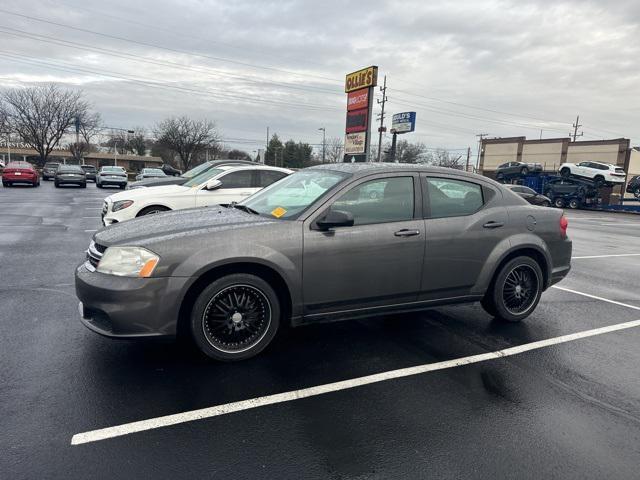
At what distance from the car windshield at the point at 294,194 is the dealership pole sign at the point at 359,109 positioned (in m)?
19.7

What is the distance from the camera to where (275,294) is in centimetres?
387

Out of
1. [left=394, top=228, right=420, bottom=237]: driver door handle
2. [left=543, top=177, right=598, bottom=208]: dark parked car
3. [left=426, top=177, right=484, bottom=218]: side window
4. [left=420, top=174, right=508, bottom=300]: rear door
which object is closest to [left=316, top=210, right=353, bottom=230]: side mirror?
[left=394, top=228, right=420, bottom=237]: driver door handle

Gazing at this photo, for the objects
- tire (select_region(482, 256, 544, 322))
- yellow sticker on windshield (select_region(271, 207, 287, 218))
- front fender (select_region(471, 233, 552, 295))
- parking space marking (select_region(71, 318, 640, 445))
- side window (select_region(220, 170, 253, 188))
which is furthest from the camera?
side window (select_region(220, 170, 253, 188))

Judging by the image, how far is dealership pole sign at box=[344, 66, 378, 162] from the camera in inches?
966

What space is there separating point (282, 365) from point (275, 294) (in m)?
0.59

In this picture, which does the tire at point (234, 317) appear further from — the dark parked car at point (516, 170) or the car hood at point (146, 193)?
the dark parked car at point (516, 170)

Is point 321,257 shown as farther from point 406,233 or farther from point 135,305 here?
point 135,305

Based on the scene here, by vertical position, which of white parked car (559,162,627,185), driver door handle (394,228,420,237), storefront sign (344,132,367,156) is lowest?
driver door handle (394,228,420,237)

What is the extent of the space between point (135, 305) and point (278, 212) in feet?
4.86

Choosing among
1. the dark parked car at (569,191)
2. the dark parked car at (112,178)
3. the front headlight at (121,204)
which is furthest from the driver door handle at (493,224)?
the dark parked car at (569,191)

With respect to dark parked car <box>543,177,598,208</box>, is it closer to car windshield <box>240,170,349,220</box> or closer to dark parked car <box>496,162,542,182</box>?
dark parked car <box>496,162,542,182</box>

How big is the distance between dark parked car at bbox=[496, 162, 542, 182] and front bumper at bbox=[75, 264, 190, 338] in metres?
36.4

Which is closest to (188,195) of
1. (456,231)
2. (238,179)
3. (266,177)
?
(238,179)

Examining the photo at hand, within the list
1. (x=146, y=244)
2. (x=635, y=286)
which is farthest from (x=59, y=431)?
(x=635, y=286)
